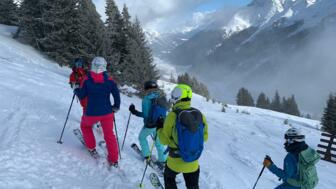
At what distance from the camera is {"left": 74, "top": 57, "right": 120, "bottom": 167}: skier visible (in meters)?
7.65

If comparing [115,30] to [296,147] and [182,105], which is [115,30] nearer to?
[182,105]

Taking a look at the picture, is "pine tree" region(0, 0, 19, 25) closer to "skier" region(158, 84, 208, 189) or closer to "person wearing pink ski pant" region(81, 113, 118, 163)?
"person wearing pink ski pant" region(81, 113, 118, 163)

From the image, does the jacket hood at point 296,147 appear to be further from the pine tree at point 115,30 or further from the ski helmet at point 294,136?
the pine tree at point 115,30

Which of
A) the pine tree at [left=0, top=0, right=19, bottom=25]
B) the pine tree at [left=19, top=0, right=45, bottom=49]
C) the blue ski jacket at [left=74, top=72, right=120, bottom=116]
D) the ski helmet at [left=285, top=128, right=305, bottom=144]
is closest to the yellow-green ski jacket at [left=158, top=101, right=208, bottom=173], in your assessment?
the ski helmet at [left=285, top=128, right=305, bottom=144]

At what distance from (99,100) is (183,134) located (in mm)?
2855

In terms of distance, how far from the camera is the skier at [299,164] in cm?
579

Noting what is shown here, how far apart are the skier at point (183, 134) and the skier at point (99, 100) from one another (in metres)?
2.26

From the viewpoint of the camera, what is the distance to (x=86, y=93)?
7730mm

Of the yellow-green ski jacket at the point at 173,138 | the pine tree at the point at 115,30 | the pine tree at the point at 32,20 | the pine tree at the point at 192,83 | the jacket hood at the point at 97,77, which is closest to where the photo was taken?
the yellow-green ski jacket at the point at 173,138

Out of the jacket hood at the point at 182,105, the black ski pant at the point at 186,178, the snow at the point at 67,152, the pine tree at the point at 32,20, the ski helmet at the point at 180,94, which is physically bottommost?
the snow at the point at 67,152

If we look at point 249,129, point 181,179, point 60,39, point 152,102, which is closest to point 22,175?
point 152,102

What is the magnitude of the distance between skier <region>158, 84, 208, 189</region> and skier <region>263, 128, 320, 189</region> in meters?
1.49

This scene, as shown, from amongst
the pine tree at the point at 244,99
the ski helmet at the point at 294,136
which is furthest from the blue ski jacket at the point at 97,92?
the pine tree at the point at 244,99

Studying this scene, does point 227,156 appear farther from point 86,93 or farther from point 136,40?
point 136,40
